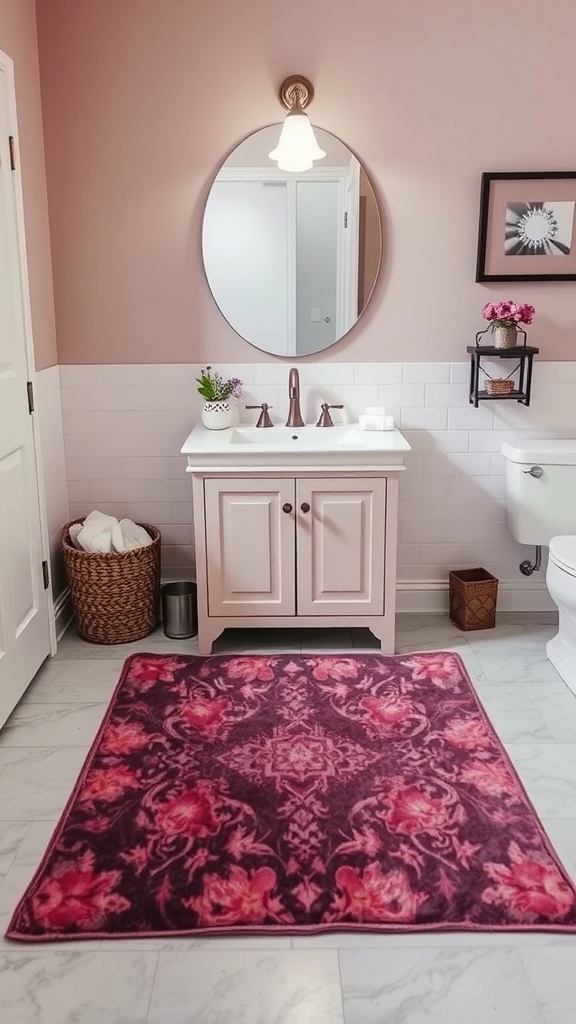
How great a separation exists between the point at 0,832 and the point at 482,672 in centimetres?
174

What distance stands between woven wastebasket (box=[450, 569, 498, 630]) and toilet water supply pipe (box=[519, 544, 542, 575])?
15 cm

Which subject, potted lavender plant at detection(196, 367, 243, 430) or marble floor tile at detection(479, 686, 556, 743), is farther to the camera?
potted lavender plant at detection(196, 367, 243, 430)

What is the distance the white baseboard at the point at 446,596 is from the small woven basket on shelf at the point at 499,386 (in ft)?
2.75

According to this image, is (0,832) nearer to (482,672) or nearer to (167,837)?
(167,837)

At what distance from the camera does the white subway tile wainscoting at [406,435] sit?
12.0 feet

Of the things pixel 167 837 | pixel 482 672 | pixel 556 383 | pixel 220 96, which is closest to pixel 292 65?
pixel 220 96

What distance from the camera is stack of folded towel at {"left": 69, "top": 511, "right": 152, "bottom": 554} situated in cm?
346

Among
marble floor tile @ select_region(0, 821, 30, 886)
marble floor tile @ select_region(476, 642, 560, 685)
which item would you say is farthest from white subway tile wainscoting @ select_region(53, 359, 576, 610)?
marble floor tile @ select_region(0, 821, 30, 886)

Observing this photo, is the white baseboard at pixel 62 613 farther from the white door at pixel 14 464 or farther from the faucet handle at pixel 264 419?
the faucet handle at pixel 264 419

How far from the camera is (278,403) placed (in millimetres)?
3697

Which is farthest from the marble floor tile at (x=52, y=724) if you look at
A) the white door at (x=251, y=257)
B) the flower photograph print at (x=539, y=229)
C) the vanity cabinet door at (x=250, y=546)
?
the flower photograph print at (x=539, y=229)

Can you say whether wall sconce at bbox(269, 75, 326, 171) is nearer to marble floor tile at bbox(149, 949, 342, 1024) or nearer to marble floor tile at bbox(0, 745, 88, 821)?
marble floor tile at bbox(0, 745, 88, 821)

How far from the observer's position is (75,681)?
3.20 metres

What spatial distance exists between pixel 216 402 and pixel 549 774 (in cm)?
186
